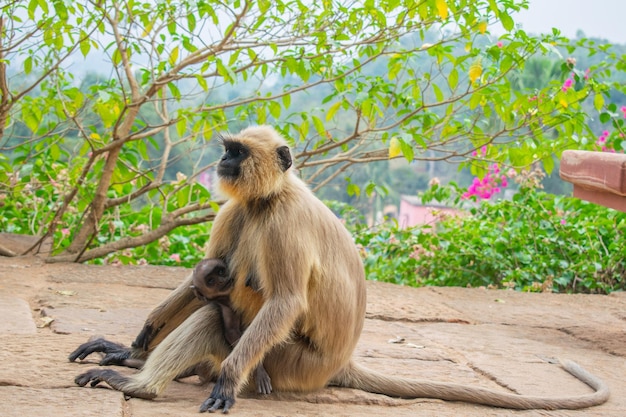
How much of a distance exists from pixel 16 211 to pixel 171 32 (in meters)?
2.21

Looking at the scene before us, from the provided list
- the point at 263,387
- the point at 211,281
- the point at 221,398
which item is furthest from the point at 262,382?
the point at 211,281

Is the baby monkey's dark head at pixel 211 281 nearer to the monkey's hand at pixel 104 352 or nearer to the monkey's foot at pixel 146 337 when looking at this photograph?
the monkey's foot at pixel 146 337

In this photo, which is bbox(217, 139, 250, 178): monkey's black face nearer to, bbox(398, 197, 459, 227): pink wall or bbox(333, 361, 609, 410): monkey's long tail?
bbox(333, 361, 609, 410): monkey's long tail

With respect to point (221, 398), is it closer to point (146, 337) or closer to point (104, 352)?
point (146, 337)

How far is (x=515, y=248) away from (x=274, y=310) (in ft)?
13.0

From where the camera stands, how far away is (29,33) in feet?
14.5

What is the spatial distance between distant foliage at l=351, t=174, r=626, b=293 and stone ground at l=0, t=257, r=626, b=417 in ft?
2.17

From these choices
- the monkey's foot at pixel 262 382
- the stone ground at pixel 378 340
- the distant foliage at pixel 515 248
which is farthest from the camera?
the distant foliage at pixel 515 248

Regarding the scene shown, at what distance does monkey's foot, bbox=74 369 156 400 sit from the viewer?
2.46m

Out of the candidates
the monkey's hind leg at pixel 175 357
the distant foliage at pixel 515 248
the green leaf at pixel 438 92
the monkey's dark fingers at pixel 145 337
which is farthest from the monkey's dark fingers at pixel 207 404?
the distant foliage at pixel 515 248

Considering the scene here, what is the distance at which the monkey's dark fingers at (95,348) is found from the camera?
2.78m

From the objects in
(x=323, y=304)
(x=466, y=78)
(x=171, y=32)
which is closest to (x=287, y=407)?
(x=323, y=304)

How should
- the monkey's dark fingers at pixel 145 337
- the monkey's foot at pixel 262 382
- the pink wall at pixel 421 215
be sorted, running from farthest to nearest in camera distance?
the pink wall at pixel 421 215 < the monkey's dark fingers at pixel 145 337 < the monkey's foot at pixel 262 382

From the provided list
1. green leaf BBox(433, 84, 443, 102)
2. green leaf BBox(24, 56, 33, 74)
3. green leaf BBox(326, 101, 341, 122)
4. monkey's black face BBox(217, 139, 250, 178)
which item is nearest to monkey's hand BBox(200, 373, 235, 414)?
monkey's black face BBox(217, 139, 250, 178)
